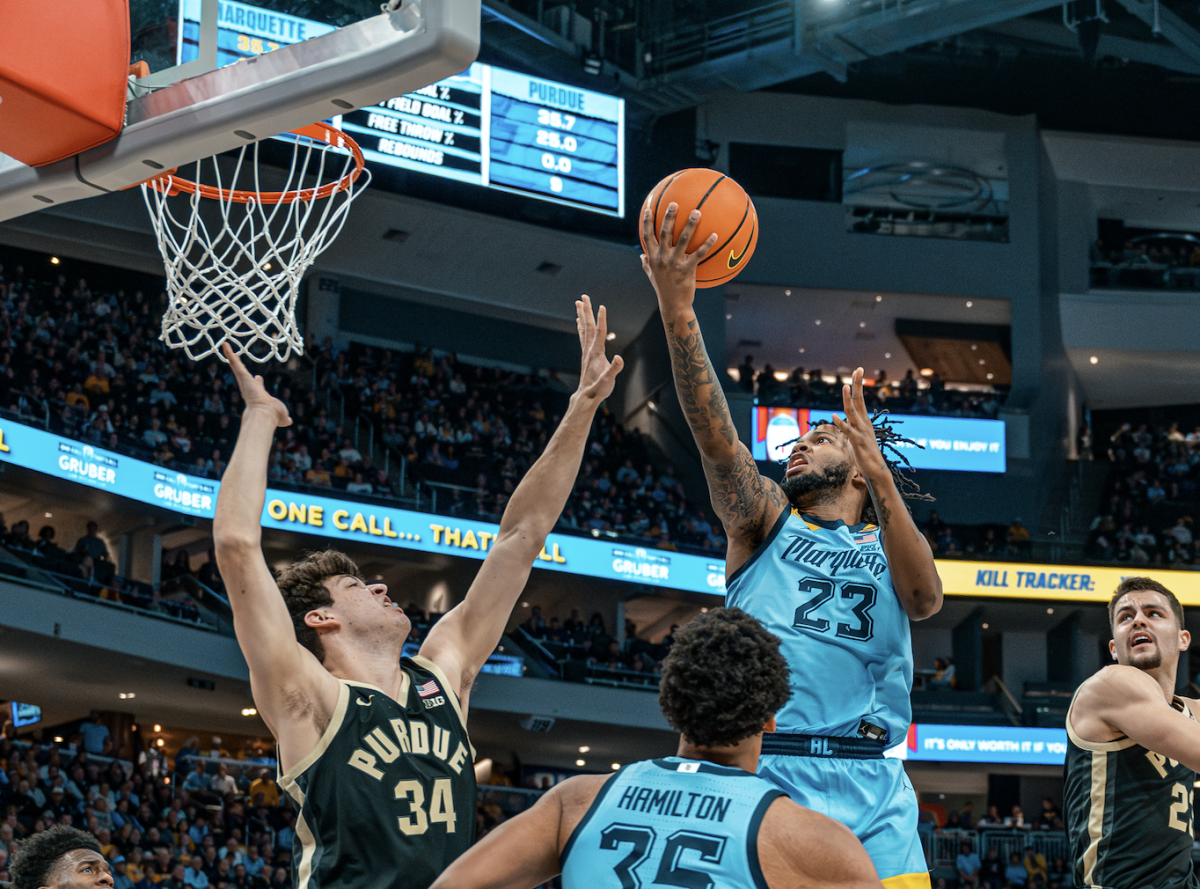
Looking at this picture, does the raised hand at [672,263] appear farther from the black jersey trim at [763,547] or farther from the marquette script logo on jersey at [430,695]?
the marquette script logo on jersey at [430,695]

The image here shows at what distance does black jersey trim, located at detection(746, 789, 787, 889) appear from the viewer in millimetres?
2723

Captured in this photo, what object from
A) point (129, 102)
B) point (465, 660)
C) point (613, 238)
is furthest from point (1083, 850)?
point (613, 238)

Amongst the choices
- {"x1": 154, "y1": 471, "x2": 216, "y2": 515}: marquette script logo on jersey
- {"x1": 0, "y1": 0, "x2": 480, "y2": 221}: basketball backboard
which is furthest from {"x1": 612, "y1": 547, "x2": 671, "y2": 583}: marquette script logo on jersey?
{"x1": 0, "y1": 0, "x2": 480, "y2": 221}: basketball backboard

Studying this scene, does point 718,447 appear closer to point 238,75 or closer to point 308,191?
point 238,75

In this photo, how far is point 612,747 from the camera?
2600 centimetres

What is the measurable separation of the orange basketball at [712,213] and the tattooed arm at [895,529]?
737 mm

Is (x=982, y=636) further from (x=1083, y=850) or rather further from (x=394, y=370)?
(x=1083, y=850)

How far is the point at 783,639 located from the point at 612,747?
22.3m

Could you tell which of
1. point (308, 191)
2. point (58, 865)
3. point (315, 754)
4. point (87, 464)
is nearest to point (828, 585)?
point (315, 754)

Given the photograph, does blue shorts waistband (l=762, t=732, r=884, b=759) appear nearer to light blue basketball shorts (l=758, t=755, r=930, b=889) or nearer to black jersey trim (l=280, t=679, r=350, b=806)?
light blue basketball shorts (l=758, t=755, r=930, b=889)

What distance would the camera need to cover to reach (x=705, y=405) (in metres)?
4.45

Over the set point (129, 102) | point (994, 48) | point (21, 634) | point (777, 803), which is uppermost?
point (994, 48)

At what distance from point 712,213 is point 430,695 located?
1924mm

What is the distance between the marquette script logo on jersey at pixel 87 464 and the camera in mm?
19422
